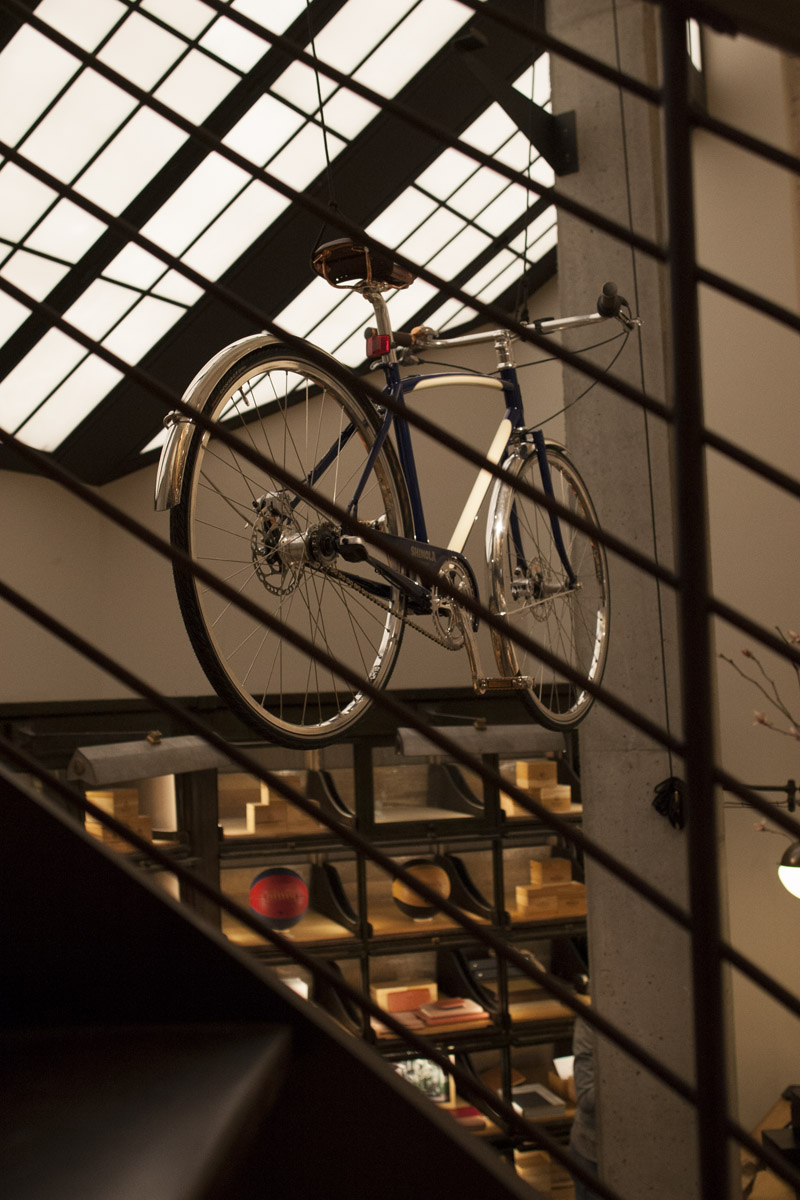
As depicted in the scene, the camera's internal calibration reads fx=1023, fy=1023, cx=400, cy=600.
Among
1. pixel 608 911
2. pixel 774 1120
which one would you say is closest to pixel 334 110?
pixel 608 911

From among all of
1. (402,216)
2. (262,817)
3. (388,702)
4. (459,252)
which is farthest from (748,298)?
(459,252)

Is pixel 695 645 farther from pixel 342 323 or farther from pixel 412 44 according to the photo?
pixel 342 323

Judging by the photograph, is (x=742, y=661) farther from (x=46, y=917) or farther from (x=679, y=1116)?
(x=46, y=917)

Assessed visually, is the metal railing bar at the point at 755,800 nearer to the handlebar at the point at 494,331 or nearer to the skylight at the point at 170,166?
the handlebar at the point at 494,331

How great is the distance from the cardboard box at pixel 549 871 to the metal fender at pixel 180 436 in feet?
14.3

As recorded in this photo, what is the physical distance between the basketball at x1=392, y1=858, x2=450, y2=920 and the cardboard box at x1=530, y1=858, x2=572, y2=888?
21.5 inches

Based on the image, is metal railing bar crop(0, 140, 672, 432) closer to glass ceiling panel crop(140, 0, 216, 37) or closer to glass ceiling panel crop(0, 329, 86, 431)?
glass ceiling panel crop(140, 0, 216, 37)

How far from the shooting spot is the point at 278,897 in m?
4.52

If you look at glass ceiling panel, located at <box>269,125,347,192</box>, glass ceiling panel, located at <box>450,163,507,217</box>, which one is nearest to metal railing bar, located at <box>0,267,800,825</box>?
glass ceiling panel, located at <box>269,125,347,192</box>

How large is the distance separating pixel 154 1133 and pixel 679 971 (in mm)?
3101

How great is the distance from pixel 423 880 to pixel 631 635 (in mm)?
2173

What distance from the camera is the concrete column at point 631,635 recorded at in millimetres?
3312

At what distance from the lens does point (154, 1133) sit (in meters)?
0.57

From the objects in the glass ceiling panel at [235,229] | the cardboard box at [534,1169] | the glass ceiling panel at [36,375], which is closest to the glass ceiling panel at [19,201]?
the glass ceiling panel at [36,375]
